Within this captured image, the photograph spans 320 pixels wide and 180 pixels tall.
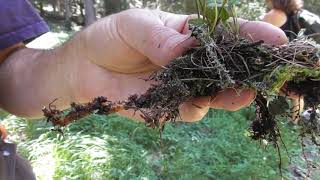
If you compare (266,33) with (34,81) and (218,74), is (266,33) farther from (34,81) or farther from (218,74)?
(34,81)

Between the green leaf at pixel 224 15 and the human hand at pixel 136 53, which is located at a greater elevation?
the green leaf at pixel 224 15

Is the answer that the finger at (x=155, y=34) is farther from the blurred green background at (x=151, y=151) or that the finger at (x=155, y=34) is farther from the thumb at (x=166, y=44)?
the blurred green background at (x=151, y=151)

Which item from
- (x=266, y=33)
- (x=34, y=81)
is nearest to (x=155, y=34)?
(x=266, y=33)

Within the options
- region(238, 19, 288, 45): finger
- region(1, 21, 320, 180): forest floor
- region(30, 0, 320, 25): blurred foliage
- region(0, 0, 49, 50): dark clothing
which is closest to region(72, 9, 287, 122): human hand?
region(238, 19, 288, 45): finger

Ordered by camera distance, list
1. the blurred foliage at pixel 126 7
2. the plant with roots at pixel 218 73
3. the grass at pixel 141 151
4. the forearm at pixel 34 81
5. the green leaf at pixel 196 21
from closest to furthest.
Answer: the plant with roots at pixel 218 73 → the green leaf at pixel 196 21 → the forearm at pixel 34 81 → the grass at pixel 141 151 → the blurred foliage at pixel 126 7

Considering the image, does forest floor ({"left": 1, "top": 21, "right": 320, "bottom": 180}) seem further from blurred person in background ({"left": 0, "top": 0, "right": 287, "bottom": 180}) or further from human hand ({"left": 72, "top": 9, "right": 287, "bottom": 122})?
human hand ({"left": 72, "top": 9, "right": 287, "bottom": 122})

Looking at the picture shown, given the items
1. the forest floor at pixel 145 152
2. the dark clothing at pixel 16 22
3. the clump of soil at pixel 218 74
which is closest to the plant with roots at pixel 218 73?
the clump of soil at pixel 218 74
